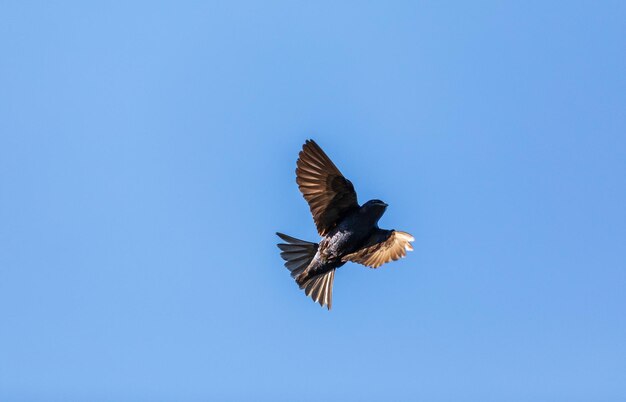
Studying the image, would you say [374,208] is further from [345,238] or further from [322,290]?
[322,290]

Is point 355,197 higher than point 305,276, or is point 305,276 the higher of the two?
point 355,197

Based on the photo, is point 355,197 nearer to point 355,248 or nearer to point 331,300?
point 355,248

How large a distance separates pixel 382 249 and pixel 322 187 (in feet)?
5.37

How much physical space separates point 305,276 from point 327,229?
3.19 feet

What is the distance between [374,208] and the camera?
15547mm

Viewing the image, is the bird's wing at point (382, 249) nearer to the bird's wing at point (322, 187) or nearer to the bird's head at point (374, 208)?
the bird's head at point (374, 208)

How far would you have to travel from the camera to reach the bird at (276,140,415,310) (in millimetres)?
15648

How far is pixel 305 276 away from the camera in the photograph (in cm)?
1627

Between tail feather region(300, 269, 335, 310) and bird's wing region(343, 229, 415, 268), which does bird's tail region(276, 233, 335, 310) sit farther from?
bird's wing region(343, 229, 415, 268)

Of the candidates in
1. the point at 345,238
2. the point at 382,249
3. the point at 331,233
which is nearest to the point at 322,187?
the point at 331,233

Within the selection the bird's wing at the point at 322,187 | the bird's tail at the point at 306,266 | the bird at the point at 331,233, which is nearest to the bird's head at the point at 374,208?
the bird at the point at 331,233

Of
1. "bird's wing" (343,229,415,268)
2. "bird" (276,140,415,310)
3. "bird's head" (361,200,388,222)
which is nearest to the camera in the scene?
"bird's head" (361,200,388,222)

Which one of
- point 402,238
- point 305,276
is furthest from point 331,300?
point 402,238

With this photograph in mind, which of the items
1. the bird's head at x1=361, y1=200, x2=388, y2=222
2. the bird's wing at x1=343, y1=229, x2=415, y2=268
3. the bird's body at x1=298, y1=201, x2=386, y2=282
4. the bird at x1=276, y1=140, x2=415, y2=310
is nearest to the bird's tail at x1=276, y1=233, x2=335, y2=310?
the bird at x1=276, y1=140, x2=415, y2=310
